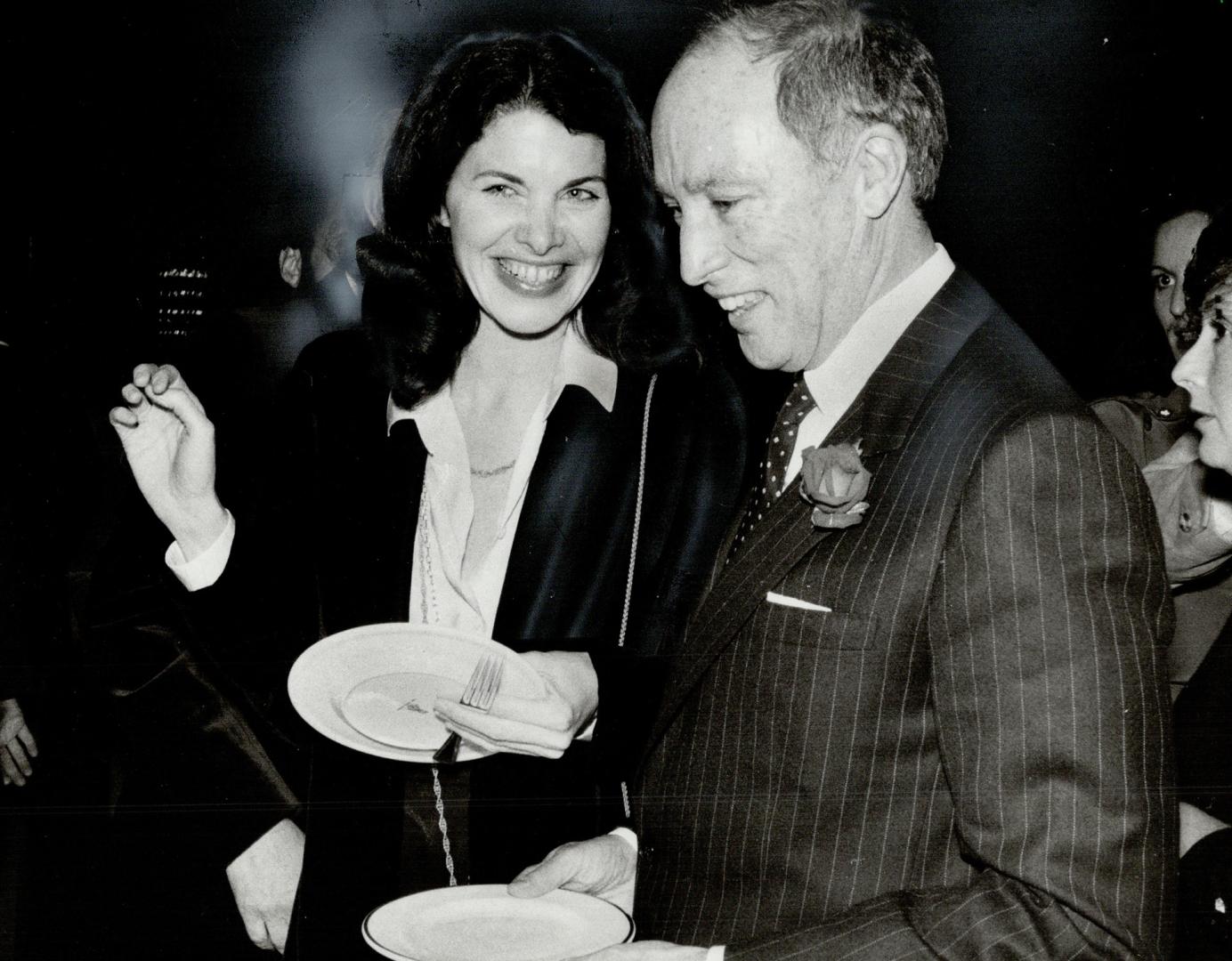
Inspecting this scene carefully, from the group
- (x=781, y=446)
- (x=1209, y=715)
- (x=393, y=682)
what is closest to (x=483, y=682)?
(x=393, y=682)

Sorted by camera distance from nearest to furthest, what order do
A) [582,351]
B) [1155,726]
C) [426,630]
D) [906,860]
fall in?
[1155,726]
[906,860]
[426,630]
[582,351]

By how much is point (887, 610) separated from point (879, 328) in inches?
16.1

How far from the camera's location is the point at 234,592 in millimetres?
1951

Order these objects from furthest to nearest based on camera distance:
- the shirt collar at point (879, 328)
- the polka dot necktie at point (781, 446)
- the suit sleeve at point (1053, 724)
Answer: the polka dot necktie at point (781, 446) → the shirt collar at point (879, 328) → the suit sleeve at point (1053, 724)

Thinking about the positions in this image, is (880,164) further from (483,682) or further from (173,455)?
(173,455)

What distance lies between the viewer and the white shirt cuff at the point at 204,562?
1.92 metres

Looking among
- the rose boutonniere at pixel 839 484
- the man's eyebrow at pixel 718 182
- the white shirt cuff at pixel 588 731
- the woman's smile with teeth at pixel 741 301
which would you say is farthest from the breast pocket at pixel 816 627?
the white shirt cuff at pixel 588 731

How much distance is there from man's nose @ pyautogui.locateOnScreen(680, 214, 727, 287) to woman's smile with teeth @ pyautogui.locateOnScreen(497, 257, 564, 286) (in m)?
0.39

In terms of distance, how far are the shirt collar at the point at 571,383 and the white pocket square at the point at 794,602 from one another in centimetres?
Answer: 71

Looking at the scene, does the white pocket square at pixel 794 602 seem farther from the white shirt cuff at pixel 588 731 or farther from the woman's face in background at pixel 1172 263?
the woman's face in background at pixel 1172 263

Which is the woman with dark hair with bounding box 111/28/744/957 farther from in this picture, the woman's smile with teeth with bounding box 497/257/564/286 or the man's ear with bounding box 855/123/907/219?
the man's ear with bounding box 855/123/907/219

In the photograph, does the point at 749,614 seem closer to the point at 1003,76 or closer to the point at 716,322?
the point at 716,322

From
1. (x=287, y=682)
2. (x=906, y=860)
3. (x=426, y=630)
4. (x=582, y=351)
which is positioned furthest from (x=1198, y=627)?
(x=287, y=682)

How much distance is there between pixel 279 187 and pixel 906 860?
57.1 inches
